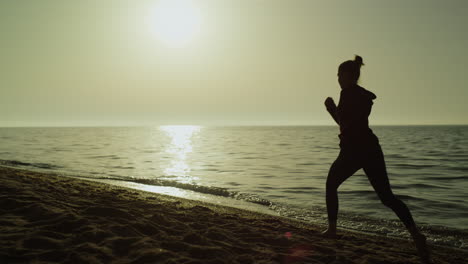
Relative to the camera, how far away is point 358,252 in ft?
15.1

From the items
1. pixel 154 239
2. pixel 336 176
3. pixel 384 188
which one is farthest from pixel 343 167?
pixel 154 239

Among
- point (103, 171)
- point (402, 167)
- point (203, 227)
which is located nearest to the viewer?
point (203, 227)

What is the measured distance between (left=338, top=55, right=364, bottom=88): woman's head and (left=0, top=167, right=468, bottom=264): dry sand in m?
2.40

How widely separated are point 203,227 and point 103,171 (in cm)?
1267

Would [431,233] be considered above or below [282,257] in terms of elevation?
below

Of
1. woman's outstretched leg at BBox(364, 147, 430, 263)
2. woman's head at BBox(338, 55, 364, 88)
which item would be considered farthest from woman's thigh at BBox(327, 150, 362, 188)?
woman's head at BBox(338, 55, 364, 88)

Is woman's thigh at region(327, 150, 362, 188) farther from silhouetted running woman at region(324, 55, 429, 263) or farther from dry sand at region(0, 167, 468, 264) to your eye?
dry sand at region(0, 167, 468, 264)

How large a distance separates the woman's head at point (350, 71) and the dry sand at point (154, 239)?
2.40 meters

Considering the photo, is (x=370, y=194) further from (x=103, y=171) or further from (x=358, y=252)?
(x=103, y=171)

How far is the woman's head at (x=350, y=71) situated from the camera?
14.6 feet

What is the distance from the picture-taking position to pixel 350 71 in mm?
4461

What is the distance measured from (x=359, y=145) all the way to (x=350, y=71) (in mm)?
1056

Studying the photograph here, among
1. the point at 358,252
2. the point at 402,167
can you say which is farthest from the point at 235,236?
the point at 402,167

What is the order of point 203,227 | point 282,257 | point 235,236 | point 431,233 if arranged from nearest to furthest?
point 282,257
point 235,236
point 203,227
point 431,233
